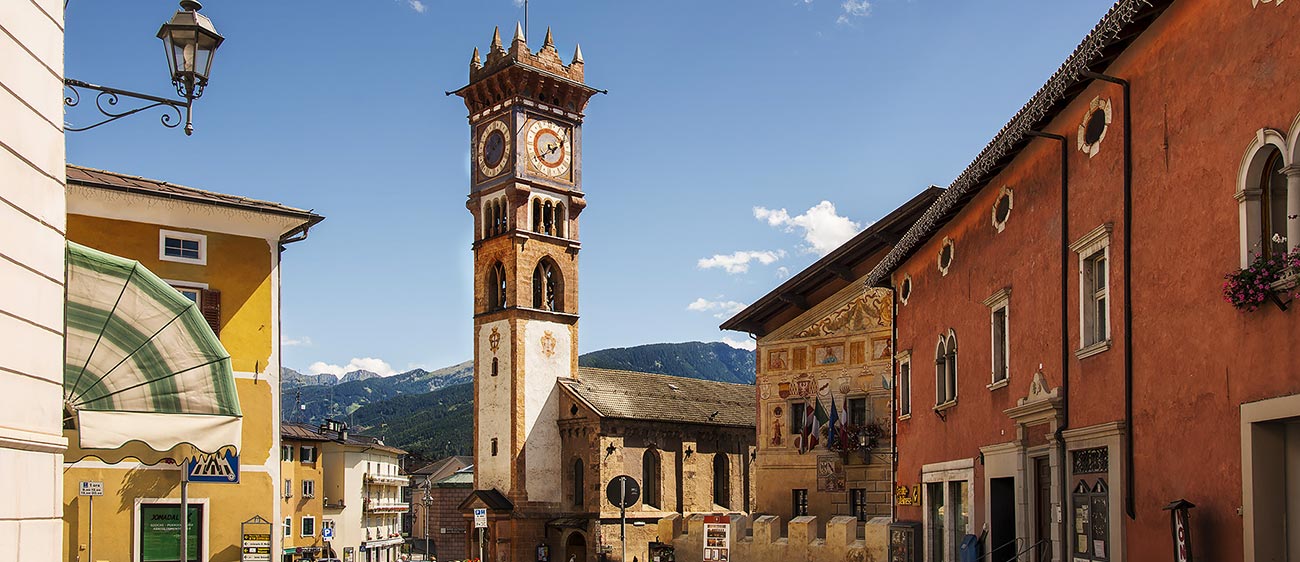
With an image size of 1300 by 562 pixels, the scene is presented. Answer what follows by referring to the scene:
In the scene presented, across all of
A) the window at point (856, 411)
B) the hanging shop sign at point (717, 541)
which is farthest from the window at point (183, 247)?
the window at point (856, 411)

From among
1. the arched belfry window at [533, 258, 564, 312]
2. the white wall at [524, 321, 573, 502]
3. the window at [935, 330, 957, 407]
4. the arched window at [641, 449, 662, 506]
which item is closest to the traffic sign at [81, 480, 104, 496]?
the window at [935, 330, 957, 407]

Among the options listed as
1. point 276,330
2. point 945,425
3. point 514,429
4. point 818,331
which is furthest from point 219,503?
point 514,429

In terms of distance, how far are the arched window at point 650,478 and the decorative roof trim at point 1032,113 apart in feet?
125

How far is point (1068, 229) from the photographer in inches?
647

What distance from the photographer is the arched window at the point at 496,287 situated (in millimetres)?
62875

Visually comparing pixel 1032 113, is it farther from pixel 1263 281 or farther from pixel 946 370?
pixel 946 370

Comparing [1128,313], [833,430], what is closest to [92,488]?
[1128,313]

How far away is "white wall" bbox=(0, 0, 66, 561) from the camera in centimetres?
875

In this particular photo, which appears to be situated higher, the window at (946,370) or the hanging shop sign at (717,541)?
Result: the window at (946,370)

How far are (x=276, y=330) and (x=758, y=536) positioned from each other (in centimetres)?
1541

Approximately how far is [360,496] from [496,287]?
34.8 m

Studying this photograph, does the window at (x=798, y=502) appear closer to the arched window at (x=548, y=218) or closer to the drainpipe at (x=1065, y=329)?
the drainpipe at (x=1065, y=329)

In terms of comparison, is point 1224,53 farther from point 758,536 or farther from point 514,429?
point 514,429

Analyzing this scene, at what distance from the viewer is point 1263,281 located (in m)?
10.9
